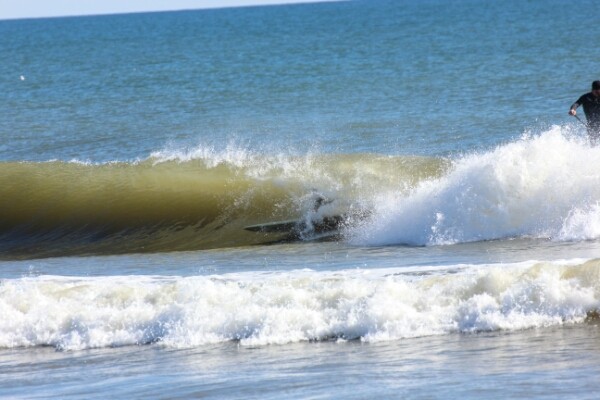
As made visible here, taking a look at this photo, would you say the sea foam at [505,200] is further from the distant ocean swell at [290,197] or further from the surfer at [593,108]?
the surfer at [593,108]

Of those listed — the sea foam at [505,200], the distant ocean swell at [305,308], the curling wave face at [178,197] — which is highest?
the curling wave face at [178,197]

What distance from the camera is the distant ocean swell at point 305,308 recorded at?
9.05 metres

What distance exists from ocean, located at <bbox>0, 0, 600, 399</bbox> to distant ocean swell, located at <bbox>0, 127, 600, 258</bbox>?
Answer: 0.04 m

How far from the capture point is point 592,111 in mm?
14320

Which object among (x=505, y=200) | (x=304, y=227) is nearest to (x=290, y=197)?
(x=304, y=227)

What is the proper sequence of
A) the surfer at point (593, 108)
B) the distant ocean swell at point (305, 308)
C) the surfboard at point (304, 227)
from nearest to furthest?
the distant ocean swell at point (305, 308), the surfer at point (593, 108), the surfboard at point (304, 227)

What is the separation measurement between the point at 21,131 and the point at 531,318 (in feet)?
71.9

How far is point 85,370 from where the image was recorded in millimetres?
8570

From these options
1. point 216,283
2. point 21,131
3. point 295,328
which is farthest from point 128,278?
point 21,131

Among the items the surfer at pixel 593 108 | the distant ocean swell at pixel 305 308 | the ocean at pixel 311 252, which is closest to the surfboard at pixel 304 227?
the ocean at pixel 311 252

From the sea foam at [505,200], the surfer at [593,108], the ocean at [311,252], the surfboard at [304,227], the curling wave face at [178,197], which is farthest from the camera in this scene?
the curling wave face at [178,197]

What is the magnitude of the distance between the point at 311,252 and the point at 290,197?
3.21 meters

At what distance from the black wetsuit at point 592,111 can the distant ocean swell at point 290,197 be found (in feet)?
0.70

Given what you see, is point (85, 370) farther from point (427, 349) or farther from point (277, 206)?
point (277, 206)
